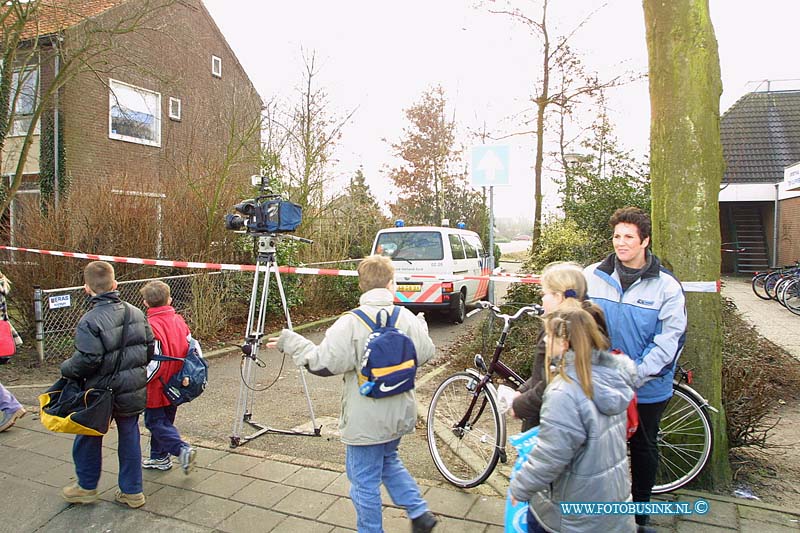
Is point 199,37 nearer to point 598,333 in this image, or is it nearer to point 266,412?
point 266,412

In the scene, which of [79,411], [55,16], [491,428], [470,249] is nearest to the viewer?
[79,411]

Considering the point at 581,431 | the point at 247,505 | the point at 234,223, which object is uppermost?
the point at 234,223

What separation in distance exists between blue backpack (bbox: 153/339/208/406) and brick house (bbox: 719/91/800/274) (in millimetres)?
20963

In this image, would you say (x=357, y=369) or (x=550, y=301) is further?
(x=357, y=369)

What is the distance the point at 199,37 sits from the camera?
2172 centimetres

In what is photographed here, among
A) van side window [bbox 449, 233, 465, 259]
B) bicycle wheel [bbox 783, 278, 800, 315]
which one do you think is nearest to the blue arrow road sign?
van side window [bbox 449, 233, 465, 259]

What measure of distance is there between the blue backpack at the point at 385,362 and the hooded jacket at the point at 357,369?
0.06m

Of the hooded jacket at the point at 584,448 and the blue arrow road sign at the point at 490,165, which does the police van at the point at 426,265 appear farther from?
the hooded jacket at the point at 584,448

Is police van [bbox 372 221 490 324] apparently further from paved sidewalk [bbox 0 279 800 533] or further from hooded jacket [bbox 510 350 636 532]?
hooded jacket [bbox 510 350 636 532]

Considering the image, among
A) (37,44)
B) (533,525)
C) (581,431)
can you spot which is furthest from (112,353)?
(37,44)

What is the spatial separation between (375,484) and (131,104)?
1899 centimetres

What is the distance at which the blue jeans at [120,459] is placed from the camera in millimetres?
3691

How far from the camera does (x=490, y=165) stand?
25.3 feet

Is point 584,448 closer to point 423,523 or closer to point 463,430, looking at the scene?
point 423,523
